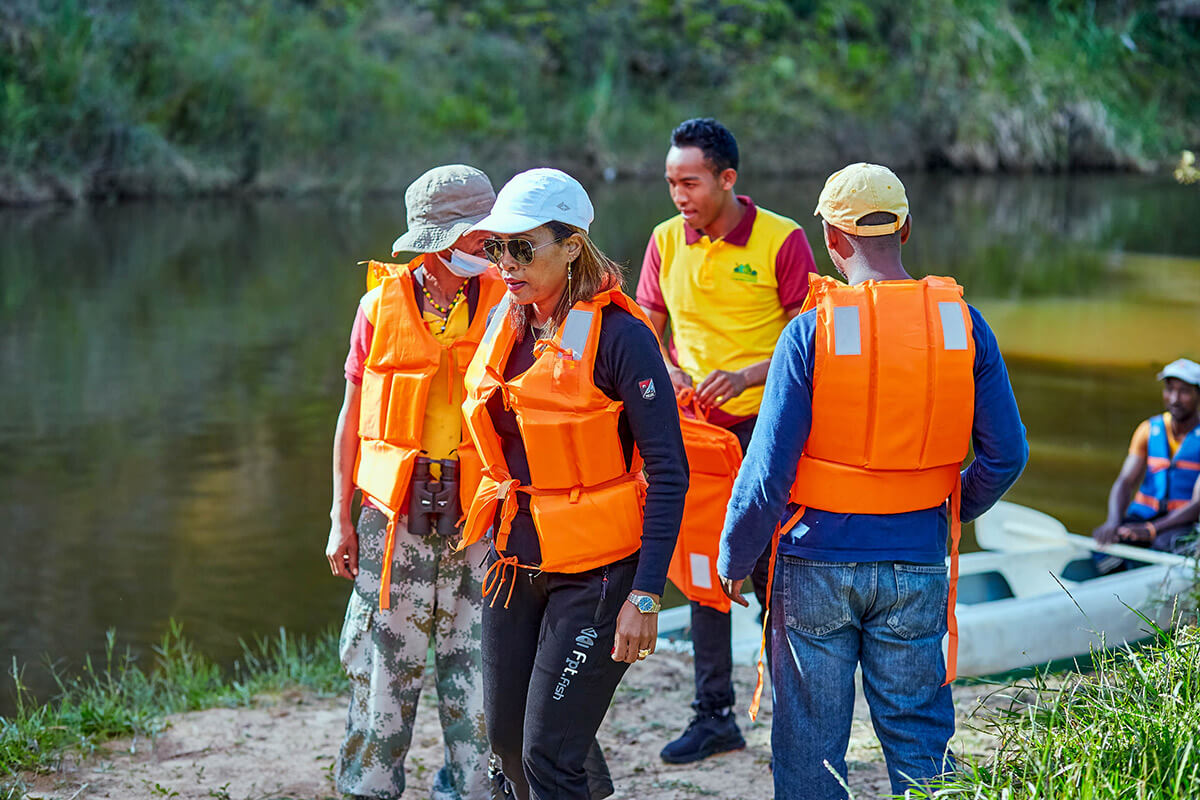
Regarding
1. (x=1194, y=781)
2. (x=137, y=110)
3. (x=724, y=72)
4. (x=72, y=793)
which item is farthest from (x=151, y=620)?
(x=724, y=72)

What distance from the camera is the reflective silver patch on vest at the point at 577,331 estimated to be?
3.10 meters

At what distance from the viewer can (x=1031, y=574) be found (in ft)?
22.9

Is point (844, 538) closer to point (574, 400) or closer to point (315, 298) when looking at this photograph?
point (574, 400)

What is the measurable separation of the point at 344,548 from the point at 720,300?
1.53m

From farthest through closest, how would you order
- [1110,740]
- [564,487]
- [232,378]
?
[232,378]
[564,487]
[1110,740]

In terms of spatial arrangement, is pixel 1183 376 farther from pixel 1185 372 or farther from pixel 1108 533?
pixel 1108 533

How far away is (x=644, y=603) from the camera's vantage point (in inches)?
120

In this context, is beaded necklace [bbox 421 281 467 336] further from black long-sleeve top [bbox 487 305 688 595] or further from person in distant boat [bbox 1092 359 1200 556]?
person in distant boat [bbox 1092 359 1200 556]

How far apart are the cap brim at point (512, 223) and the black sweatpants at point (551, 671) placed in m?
0.84

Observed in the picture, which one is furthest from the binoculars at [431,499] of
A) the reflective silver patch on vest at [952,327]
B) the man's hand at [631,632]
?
the reflective silver patch on vest at [952,327]

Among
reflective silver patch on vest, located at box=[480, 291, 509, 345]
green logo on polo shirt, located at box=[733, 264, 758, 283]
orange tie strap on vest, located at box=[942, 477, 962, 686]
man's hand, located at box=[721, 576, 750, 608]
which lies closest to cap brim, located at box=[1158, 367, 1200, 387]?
green logo on polo shirt, located at box=[733, 264, 758, 283]

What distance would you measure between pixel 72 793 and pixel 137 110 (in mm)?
27341

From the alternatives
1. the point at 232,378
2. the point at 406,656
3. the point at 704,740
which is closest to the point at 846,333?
the point at 406,656

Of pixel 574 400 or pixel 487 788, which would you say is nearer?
pixel 574 400
